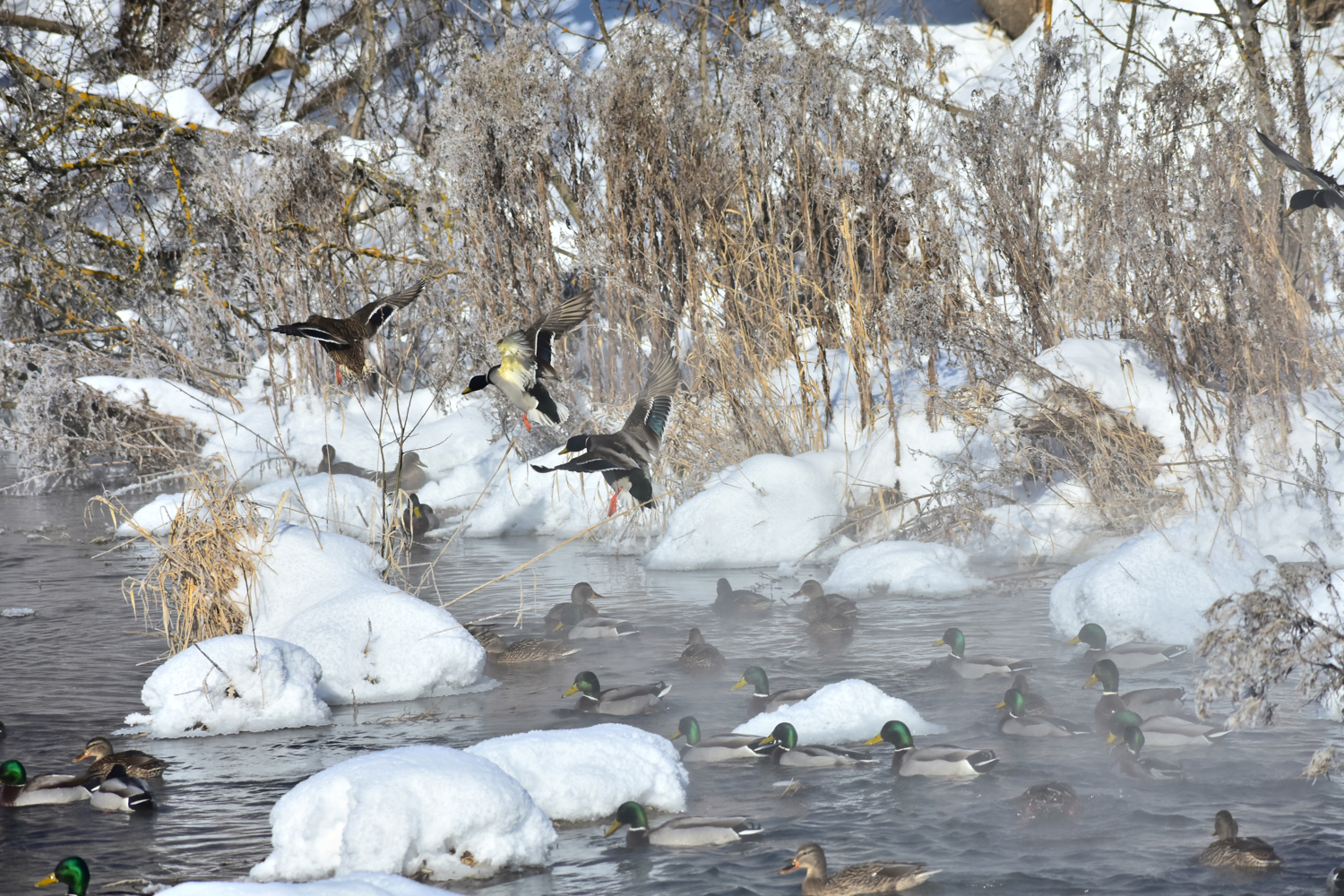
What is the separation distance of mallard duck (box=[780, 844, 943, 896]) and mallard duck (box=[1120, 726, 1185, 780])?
1.32 metres

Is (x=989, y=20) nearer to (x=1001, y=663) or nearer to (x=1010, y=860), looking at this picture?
(x=1001, y=663)

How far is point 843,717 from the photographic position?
5508 millimetres

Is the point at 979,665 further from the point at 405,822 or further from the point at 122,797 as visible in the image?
the point at 122,797


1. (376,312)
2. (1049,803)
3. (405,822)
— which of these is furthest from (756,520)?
(405,822)

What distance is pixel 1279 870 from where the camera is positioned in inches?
152

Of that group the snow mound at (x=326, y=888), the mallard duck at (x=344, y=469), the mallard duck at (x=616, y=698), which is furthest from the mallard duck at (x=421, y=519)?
the snow mound at (x=326, y=888)

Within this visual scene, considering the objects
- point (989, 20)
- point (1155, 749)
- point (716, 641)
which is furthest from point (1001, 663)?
point (989, 20)

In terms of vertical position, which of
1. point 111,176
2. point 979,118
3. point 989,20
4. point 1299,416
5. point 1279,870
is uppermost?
point 989,20

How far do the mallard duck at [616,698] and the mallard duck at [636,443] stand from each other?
1105 mm

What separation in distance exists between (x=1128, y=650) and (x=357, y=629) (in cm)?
392

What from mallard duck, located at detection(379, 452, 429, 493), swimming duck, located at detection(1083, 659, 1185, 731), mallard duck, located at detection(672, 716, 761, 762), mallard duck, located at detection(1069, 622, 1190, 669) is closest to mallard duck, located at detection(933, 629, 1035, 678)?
mallard duck, located at detection(1069, 622, 1190, 669)

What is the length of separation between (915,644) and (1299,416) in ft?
11.8

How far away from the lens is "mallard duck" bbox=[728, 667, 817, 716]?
229 inches

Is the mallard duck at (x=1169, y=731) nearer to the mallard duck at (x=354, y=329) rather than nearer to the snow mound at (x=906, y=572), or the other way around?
the snow mound at (x=906, y=572)
